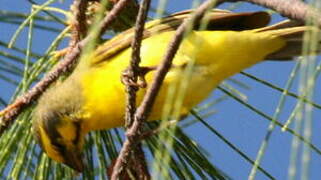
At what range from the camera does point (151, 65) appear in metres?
2.30

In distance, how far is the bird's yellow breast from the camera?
2322 mm

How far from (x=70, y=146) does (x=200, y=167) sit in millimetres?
498

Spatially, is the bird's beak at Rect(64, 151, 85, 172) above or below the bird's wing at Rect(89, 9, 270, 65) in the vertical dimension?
below

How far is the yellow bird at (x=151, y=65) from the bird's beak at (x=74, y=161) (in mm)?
13

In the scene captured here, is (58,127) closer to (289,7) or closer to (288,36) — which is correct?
(288,36)

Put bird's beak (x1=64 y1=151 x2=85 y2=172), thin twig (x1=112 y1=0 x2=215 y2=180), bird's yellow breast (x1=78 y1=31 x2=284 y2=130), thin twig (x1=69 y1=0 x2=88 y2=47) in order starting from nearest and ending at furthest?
thin twig (x1=112 y1=0 x2=215 y2=180)
thin twig (x1=69 y1=0 x2=88 y2=47)
bird's beak (x1=64 y1=151 x2=85 y2=172)
bird's yellow breast (x1=78 y1=31 x2=284 y2=130)

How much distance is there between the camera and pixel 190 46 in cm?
232

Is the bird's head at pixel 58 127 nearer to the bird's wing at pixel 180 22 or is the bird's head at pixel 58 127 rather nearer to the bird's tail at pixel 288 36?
the bird's wing at pixel 180 22

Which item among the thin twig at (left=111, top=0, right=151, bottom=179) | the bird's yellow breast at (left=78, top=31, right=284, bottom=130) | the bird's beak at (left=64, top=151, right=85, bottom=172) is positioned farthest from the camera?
the bird's yellow breast at (left=78, top=31, right=284, bottom=130)

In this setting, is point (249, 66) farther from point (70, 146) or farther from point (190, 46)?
point (70, 146)

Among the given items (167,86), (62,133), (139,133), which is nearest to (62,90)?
(62,133)

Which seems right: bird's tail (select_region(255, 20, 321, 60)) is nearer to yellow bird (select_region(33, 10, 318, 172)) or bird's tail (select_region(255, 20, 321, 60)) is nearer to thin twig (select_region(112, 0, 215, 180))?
yellow bird (select_region(33, 10, 318, 172))

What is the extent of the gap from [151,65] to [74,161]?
39 centimetres

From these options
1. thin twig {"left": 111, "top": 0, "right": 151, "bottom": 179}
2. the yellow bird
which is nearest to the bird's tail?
the yellow bird
